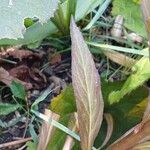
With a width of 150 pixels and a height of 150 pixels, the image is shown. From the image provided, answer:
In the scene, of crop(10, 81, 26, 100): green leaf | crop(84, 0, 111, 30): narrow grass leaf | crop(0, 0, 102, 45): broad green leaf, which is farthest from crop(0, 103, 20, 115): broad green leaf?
crop(84, 0, 111, 30): narrow grass leaf

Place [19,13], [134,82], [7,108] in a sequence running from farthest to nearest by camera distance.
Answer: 1. [7,108]
2. [134,82]
3. [19,13]

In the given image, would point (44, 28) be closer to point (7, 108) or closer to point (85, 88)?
point (7, 108)

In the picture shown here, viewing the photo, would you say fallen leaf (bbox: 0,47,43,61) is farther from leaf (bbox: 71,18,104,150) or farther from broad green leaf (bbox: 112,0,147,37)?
leaf (bbox: 71,18,104,150)

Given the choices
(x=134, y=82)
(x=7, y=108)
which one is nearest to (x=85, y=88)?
(x=134, y=82)

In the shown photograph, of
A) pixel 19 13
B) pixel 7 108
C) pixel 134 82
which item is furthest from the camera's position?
pixel 7 108

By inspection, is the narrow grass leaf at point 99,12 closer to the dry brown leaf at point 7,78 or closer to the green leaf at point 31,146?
the dry brown leaf at point 7,78
